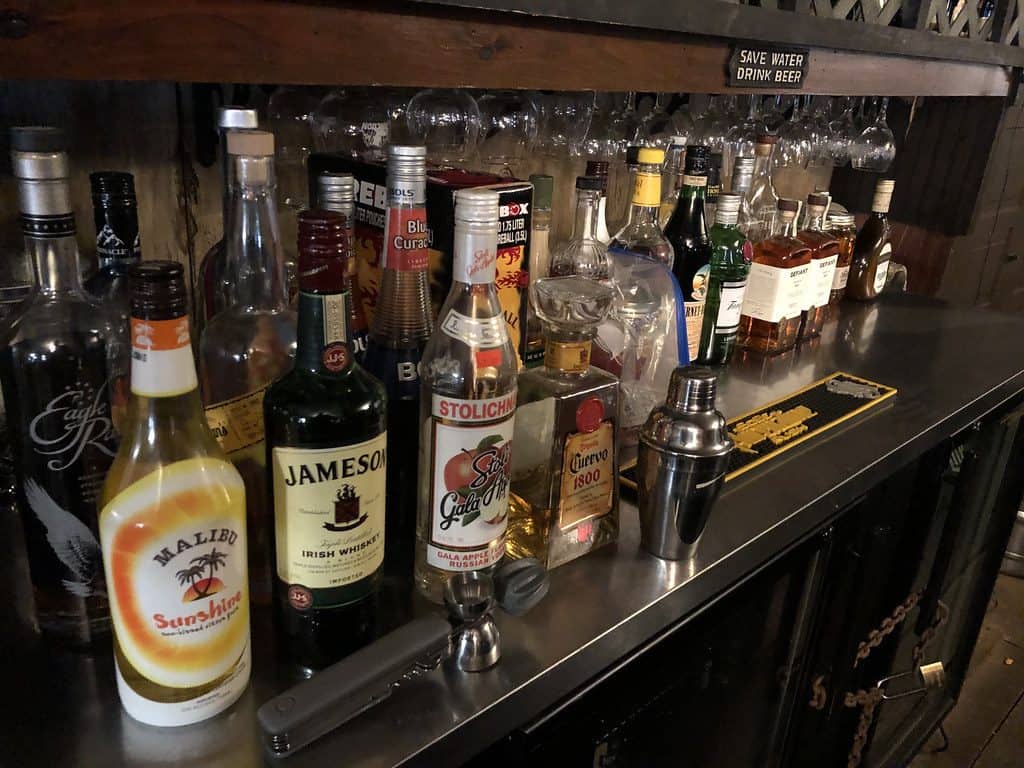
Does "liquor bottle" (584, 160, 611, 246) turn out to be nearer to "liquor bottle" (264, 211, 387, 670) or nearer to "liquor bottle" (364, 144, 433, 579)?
"liquor bottle" (364, 144, 433, 579)

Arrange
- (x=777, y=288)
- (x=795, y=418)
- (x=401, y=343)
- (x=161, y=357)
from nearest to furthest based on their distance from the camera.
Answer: (x=161, y=357) → (x=401, y=343) → (x=795, y=418) → (x=777, y=288)

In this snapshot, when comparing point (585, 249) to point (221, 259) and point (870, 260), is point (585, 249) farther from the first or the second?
point (870, 260)

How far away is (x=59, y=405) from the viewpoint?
0.64 m

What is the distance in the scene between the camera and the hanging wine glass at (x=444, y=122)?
1142 mm

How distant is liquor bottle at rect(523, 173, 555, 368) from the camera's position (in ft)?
3.35

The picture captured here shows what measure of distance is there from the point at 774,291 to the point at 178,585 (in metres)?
1.22

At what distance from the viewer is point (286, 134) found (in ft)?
3.53

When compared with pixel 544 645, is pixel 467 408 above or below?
above

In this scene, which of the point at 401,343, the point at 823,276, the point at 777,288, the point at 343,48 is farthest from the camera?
the point at 823,276

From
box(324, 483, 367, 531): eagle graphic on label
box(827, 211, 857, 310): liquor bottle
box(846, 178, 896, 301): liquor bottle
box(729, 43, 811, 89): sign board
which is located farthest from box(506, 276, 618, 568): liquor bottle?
box(846, 178, 896, 301): liquor bottle

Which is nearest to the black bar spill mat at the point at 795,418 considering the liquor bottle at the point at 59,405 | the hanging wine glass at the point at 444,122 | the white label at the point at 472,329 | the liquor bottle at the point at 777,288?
the liquor bottle at the point at 777,288

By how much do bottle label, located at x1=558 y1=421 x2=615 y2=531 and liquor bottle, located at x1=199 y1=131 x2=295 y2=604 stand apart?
283 mm

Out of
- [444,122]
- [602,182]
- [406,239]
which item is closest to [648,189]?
[602,182]

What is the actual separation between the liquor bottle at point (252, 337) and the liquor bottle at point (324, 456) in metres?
0.09
